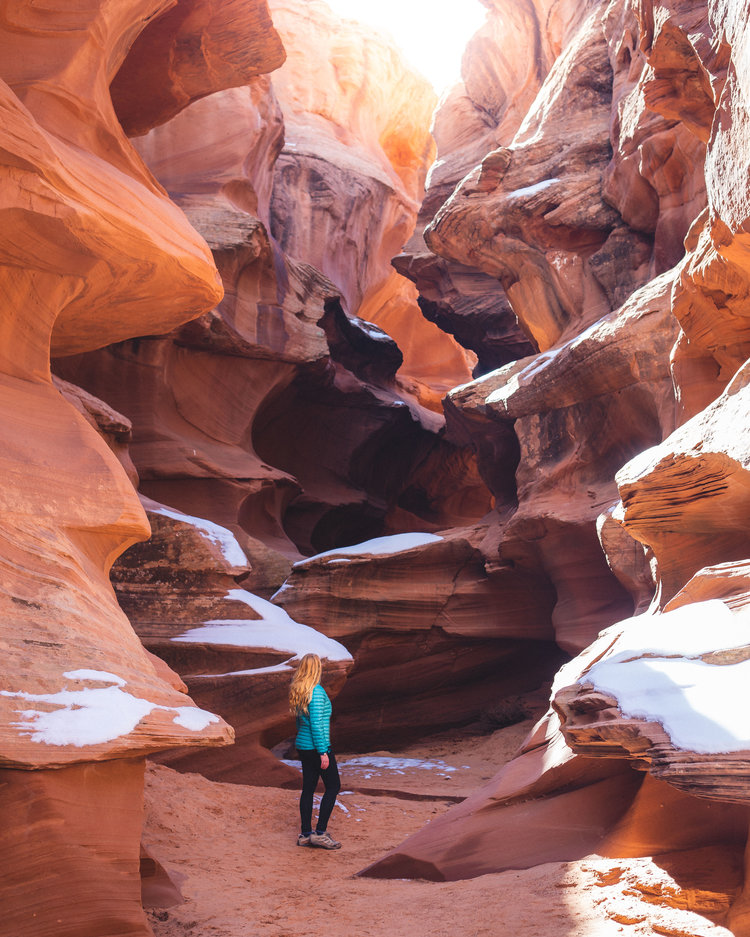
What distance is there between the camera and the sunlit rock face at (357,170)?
67.5ft

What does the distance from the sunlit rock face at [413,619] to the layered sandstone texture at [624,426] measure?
933mm

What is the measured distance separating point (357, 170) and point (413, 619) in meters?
13.9

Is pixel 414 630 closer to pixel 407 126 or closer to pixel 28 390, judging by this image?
pixel 28 390

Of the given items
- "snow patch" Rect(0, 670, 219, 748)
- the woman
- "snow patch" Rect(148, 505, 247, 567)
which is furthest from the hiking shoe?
"snow patch" Rect(148, 505, 247, 567)

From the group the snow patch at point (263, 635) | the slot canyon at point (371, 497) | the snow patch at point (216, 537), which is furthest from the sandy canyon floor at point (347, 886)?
the snow patch at point (216, 537)

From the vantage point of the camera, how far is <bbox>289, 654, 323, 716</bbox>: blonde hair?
571 centimetres

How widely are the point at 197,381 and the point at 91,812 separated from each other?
12335 mm

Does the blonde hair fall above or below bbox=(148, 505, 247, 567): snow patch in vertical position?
below

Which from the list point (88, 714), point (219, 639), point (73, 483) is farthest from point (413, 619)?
point (88, 714)

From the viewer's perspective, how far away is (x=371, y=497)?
1970 cm

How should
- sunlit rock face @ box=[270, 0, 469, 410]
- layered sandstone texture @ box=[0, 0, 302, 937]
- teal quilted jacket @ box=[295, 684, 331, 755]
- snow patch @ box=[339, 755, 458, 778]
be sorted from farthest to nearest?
sunlit rock face @ box=[270, 0, 469, 410] < snow patch @ box=[339, 755, 458, 778] < teal quilted jacket @ box=[295, 684, 331, 755] < layered sandstone texture @ box=[0, 0, 302, 937]

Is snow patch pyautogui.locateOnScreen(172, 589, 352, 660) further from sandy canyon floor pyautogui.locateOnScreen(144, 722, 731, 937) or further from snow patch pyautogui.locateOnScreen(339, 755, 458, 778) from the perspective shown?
snow patch pyautogui.locateOnScreen(339, 755, 458, 778)

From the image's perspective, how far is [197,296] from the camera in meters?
5.90

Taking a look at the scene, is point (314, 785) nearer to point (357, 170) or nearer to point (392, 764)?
point (392, 764)
